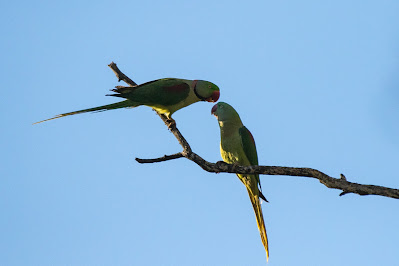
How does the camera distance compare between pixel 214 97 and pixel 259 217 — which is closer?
pixel 259 217

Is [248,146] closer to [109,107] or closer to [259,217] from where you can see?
[259,217]

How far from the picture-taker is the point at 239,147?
6816mm

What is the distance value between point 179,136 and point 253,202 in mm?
1696

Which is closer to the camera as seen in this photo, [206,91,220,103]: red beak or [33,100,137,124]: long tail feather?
[33,100,137,124]: long tail feather

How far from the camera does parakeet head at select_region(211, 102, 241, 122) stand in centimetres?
708

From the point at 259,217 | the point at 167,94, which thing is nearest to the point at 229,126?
the point at 167,94

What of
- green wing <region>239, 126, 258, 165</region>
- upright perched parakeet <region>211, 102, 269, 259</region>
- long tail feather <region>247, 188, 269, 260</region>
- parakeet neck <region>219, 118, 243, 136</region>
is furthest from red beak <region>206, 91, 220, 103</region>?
long tail feather <region>247, 188, 269, 260</region>

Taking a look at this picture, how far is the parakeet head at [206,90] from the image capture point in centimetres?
726

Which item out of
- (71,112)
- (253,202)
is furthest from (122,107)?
(253,202)

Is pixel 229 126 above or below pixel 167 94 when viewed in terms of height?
below

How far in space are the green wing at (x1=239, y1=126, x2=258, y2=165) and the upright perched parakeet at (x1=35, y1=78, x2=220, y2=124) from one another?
2.98 ft

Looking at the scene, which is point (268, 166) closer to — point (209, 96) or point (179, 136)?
point (179, 136)

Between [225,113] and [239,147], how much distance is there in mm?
627

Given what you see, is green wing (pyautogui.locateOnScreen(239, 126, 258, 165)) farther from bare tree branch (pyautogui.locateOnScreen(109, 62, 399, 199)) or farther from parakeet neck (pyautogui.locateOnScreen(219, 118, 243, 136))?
bare tree branch (pyautogui.locateOnScreen(109, 62, 399, 199))
